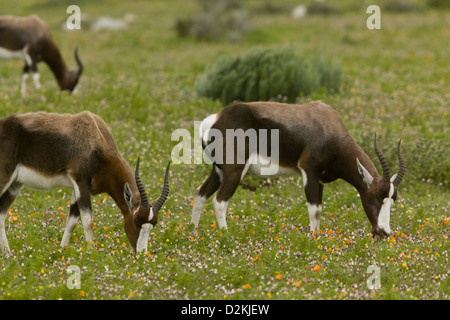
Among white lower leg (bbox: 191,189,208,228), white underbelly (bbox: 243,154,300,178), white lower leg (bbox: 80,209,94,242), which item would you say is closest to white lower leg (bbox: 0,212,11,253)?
white lower leg (bbox: 80,209,94,242)

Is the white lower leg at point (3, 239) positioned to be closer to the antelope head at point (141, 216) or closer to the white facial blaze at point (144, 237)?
the antelope head at point (141, 216)

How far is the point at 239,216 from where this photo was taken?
37.8 ft

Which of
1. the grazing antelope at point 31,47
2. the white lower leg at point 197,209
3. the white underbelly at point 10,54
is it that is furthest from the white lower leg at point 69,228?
the white underbelly at point 10,54

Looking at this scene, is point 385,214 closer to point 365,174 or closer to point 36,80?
point 365,174

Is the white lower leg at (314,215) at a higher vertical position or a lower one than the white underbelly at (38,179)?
lower

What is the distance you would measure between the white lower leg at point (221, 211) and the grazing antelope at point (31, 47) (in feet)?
34.1

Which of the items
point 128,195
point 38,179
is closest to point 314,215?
point 128,195

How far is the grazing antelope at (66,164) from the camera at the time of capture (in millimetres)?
9445

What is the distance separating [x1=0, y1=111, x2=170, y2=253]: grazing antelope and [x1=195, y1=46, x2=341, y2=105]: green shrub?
8.44 m

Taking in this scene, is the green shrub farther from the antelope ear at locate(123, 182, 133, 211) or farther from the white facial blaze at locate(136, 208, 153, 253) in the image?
the white facial blaze at locate(136, 208, 153, 253)

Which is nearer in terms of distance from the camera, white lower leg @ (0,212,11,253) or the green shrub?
white lower leg @ (0,212,11,253)

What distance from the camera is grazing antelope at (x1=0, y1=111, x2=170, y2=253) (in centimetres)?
945

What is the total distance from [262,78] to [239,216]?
292 inches
